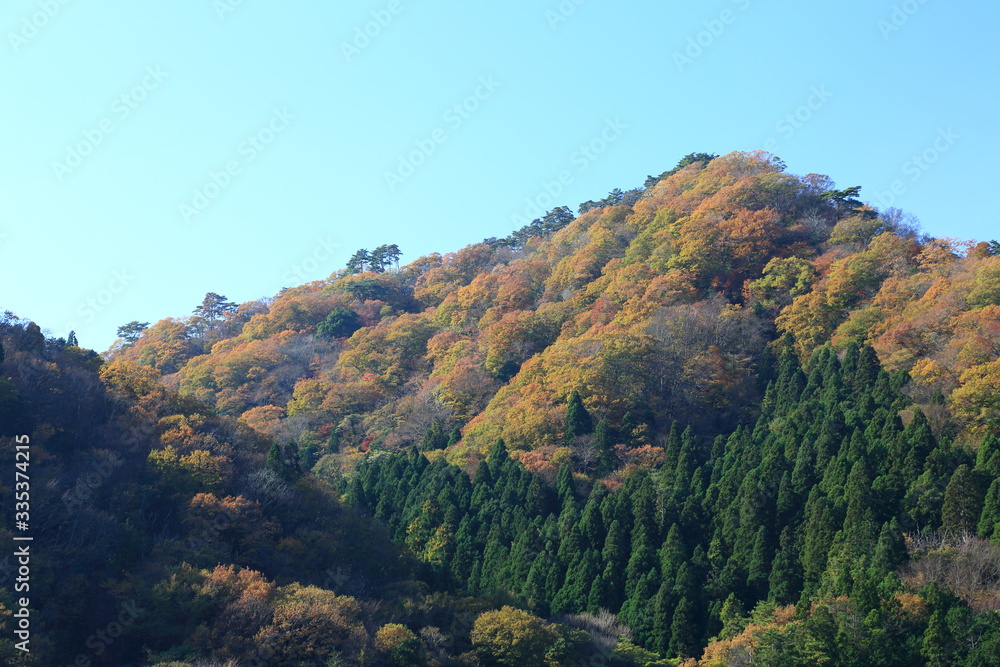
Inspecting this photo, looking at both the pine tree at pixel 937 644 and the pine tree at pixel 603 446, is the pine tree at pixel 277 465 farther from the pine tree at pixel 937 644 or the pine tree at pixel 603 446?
the pine tree at pixel 937 644

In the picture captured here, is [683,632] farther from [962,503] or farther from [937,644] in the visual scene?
[962,503]

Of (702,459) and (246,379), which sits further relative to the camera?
(246,379)

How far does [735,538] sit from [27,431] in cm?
2531

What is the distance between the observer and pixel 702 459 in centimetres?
4525

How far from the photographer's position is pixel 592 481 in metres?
46.4

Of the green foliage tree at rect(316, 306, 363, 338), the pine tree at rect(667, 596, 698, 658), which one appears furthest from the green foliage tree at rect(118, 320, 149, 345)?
the pine tree at rect(667, 596, 698, 658)

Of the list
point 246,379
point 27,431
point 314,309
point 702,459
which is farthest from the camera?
point 314,309

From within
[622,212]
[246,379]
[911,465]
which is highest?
[622,212]

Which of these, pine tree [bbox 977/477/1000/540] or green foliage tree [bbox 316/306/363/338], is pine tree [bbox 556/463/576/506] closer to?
pine tree [bbox 977/477/1000/540]

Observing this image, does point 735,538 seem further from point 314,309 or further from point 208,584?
point 314,309

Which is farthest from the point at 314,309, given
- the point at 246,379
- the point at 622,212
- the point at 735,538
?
the point at 735,538

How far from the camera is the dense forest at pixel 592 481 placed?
31750 millimetres

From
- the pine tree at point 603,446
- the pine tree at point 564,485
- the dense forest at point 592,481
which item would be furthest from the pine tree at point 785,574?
the pine tree at point 603,446

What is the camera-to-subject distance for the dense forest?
31750mm
